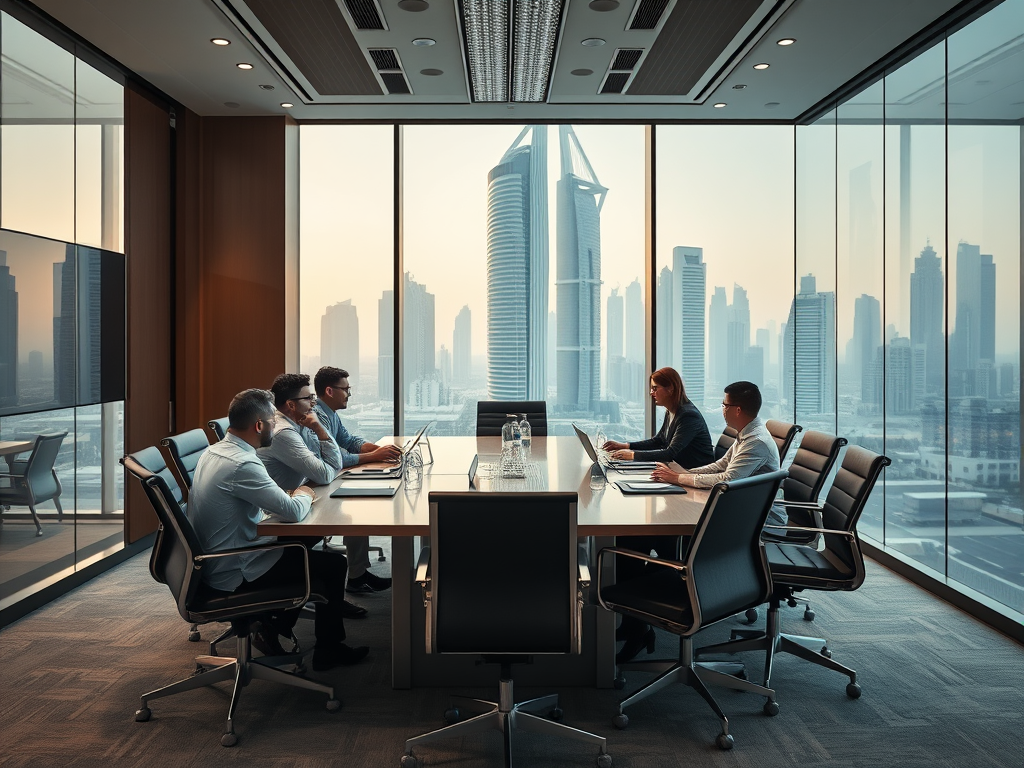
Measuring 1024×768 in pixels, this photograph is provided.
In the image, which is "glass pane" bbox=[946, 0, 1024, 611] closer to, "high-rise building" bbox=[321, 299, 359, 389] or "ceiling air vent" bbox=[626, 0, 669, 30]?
"ceiling air vent" bbox=[626, 0, 669, 30]

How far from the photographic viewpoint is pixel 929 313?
494cm

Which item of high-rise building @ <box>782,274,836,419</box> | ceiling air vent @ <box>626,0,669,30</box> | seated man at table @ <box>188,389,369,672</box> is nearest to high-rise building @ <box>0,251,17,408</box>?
seated man at table @ <box>188,389,369,672</box>

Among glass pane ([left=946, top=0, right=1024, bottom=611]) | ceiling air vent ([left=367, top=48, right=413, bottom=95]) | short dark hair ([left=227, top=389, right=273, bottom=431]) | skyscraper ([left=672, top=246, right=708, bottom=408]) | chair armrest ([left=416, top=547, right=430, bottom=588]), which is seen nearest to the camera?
chair armrest ([left=416, top=547, right=430, bottom=588])

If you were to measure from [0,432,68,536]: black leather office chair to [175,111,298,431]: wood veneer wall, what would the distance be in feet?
6.55

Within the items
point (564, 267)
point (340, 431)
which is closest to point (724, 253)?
point (564, 267)

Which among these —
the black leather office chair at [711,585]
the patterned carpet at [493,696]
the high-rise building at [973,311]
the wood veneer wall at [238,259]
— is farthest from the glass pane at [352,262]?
the high-rise building at [973,311]

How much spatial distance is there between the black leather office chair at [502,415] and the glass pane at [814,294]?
95.9 inches

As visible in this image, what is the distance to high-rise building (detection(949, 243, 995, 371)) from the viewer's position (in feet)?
14.3

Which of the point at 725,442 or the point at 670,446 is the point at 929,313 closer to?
the point at 725,442

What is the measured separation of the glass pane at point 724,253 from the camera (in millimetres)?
7219

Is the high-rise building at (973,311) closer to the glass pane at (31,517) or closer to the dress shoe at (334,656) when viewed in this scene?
the dress shoe at (334,656)

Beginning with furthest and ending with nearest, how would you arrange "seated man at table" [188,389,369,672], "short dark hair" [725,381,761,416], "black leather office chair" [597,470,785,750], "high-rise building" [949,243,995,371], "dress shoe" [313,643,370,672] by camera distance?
1. "high-rise building" [949,243,995,371]
2. "short dark hair" [725,381,761,416]
3. "dress shoe" [313,643,370,672]
4. "seated man at table" [188,389,369,672]
5. "black leather office chair" [597,470,785,750]

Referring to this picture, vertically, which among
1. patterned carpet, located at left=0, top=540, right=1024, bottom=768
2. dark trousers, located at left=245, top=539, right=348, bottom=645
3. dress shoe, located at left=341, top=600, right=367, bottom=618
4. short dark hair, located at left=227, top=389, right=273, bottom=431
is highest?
short dark hair, located at left=227, top=389, right=273, bottom=431

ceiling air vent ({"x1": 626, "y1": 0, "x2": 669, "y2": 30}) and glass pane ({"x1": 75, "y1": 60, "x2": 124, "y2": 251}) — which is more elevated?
ceiling air vent ({"x1": 626, "y1": 0, "x2": 669, "y2": 30})
